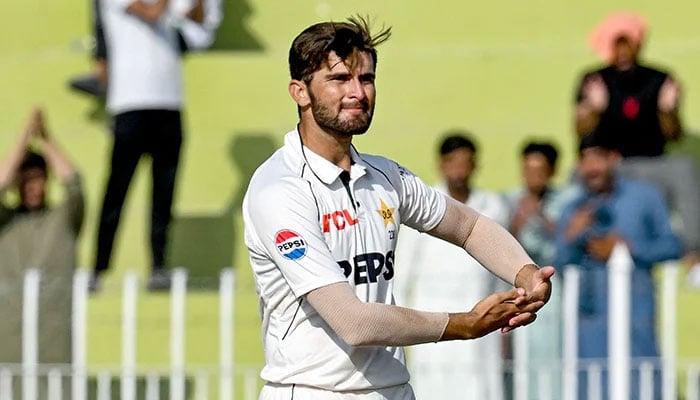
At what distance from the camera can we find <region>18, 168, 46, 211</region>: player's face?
914cm

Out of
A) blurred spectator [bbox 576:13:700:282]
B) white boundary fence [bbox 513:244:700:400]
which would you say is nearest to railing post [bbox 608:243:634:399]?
white boundary fence [bbox 513:244:700:400]

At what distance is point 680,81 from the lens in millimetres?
11125

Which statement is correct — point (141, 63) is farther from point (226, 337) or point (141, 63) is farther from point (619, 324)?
point (619, 324)

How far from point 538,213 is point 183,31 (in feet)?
8.81

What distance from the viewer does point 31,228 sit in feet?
29.9

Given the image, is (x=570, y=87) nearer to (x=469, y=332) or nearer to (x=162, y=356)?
(x=162, y=356)

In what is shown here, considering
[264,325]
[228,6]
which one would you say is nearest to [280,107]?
[228,6]

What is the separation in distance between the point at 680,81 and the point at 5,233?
447 cm

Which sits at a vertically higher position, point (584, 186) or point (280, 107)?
point (280, 107)

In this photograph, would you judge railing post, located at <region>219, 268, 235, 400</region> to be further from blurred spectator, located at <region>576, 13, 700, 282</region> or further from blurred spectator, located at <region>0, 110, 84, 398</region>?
blurred spectator, located at <region>576, 13, 700, 282</region>

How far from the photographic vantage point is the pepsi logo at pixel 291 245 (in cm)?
485

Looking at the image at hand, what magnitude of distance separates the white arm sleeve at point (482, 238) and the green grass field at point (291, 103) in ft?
16.3

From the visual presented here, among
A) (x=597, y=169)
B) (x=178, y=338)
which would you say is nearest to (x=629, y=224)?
(x=597, y=169)

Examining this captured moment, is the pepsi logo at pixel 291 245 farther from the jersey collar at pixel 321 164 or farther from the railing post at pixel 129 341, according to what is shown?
the railing post at pixel 129 341
